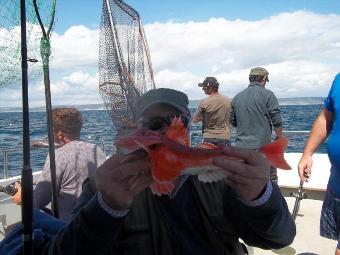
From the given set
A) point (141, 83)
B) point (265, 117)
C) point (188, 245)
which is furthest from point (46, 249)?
point (265, 117)

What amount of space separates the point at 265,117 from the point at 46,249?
4818 mm

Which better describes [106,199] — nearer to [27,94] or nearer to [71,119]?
[27,94]

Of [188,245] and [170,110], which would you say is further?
[170,110]

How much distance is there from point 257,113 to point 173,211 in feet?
14.8

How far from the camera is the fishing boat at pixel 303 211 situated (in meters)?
5.10

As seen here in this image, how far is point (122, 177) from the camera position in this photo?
5.36 ft

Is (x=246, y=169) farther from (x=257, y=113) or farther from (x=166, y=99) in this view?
(x=257, y=113)

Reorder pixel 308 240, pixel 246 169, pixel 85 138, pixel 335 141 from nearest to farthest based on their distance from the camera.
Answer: pixel 246 169 < pixel 335 141 < pixel 308 240 < pixel 85 138

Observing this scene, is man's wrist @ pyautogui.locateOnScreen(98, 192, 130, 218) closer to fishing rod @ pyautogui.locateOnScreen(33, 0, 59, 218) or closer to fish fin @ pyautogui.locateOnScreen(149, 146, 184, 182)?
fish fin @ pyautogui.locateOnScreen(149, 146, 184, 182)

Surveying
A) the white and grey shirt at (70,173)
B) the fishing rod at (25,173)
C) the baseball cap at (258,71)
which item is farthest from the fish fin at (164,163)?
the baseball cap at (258,71)

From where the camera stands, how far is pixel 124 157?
5.23 feet

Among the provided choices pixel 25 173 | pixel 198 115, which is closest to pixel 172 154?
pixel 25 173

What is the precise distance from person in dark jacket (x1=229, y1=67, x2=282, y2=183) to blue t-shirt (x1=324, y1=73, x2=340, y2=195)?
2.57 meters

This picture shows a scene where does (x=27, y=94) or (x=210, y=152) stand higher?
(x=27, y=94)
